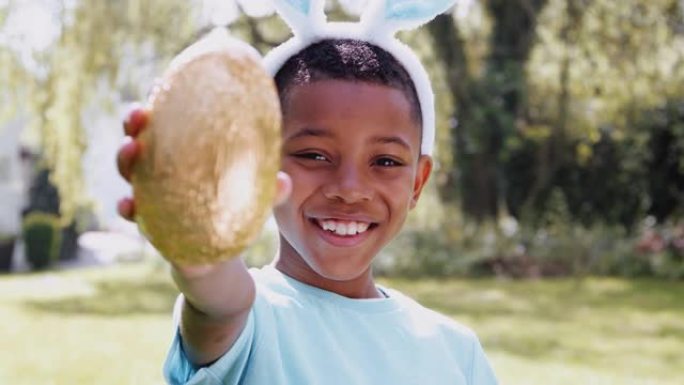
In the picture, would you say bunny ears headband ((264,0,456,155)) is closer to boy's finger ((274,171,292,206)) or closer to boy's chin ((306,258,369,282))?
boy's chin ((306,258,369,282))

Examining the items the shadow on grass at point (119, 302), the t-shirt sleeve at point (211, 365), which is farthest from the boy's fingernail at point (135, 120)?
the shadow on grass at point (119, 302)

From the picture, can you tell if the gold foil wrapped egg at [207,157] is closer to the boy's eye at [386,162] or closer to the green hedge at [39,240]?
the boy's eye at [386,162]

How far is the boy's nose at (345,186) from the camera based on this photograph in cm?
155

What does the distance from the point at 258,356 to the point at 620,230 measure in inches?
564

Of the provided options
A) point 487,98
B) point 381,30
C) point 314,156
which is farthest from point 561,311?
point 314,156

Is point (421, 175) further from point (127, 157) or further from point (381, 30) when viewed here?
point (127, 157)

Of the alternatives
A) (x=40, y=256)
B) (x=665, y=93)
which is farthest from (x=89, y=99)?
(x=40, y=256)

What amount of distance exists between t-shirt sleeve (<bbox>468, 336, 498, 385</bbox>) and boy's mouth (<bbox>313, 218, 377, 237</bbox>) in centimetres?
43

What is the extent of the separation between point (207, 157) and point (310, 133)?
1.90 ft

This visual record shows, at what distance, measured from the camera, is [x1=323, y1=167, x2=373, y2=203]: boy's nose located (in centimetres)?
155

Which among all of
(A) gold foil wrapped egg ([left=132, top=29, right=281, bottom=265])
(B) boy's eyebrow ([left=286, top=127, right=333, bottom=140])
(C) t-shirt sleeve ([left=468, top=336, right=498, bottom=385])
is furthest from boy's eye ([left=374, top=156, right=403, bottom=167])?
(A) gold foil wrapped egg ([left=132, top=29, right=281, bottom=265])

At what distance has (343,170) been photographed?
1.55m

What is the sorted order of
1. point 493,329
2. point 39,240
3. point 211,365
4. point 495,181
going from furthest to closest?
point 39,240
point 495,181
point 493,329
point 211,365

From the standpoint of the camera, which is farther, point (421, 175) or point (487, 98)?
point (487, 98)
